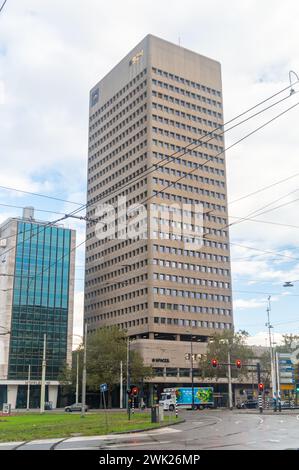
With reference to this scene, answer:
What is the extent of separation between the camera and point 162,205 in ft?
375

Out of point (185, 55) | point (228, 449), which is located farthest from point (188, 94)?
point (228, 449)

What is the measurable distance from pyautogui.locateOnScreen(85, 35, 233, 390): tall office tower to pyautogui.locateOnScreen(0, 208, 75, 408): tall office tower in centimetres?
1435

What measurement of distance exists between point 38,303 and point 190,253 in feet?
115

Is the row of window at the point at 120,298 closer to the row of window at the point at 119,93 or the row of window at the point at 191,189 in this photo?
the row of window at the point at 191,189

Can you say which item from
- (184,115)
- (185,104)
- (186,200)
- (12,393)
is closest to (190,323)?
(186,200)

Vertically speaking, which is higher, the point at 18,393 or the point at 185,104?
the point at 185,104

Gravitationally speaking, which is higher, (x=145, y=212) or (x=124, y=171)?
(x=124, y=171)

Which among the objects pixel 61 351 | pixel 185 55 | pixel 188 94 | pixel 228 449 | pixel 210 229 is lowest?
pixel 228 449

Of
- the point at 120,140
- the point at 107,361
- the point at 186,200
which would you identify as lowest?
the point at 107,361

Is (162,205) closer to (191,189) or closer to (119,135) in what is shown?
(191,189)

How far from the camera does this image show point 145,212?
113875 mm

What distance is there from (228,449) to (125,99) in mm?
121850

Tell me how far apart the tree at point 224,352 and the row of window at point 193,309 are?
74.9ft

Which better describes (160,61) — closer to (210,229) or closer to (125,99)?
(125,99)
